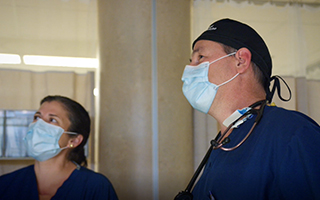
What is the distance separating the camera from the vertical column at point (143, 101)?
222cm

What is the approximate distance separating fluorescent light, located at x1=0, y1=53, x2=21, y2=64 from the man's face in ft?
4.99

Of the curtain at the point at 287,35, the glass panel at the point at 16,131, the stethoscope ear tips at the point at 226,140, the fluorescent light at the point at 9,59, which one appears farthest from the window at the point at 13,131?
the stethoscope ear tips at the point at 226,140

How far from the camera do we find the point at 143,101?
229cm

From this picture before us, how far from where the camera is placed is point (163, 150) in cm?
224

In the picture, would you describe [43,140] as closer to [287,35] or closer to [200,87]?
[200,87]

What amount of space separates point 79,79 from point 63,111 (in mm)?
467

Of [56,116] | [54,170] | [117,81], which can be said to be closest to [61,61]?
[117,81]

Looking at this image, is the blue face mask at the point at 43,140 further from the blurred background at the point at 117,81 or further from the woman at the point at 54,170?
the blurred background at the point at 117,81

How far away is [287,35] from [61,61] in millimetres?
1826

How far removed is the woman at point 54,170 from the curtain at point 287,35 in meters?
0.96

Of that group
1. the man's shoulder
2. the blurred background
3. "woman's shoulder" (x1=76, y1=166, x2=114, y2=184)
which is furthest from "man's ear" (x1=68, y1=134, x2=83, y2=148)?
the man's shoulder

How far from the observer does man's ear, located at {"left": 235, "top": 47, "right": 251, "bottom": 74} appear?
1.11 meters

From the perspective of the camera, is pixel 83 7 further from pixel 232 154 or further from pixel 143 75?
pixel 232 154

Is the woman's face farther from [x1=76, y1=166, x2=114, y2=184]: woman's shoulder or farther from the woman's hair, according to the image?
[x1=76, y1=166, x2=114, y2=184]: woman's shoulder
